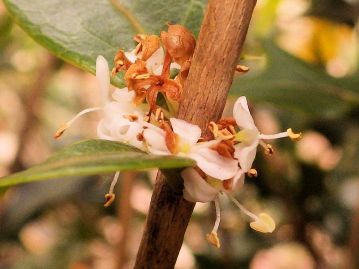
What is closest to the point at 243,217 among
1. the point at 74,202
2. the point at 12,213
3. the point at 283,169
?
the point at 283,169

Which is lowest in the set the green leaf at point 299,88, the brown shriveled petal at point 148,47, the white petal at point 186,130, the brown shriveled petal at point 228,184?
the green leaf at point 299,88

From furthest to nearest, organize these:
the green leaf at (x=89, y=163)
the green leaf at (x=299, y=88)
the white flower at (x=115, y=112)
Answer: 1. the green leaf at (x=299, y=88)
2. the white flower at (x=115, y=112)
3. the green leaf at (x=89, y=163)

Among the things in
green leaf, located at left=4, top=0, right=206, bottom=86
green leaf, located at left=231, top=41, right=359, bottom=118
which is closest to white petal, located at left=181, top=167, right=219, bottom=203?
green leaf, located at left=4, top=0, right=206, bottom=86

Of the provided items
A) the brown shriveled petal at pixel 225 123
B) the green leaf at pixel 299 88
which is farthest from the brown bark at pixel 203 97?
the green leaf at pixel 299 88

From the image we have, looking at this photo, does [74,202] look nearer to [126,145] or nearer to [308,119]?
[308,119]

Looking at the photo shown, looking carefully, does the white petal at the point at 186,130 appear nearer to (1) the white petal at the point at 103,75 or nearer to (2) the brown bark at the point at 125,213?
(1) the white petal at the point at 103,75

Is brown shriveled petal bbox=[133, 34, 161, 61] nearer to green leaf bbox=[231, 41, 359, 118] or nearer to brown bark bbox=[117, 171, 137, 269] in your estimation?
green leaf bbox=[231, 41, 359, 118]
